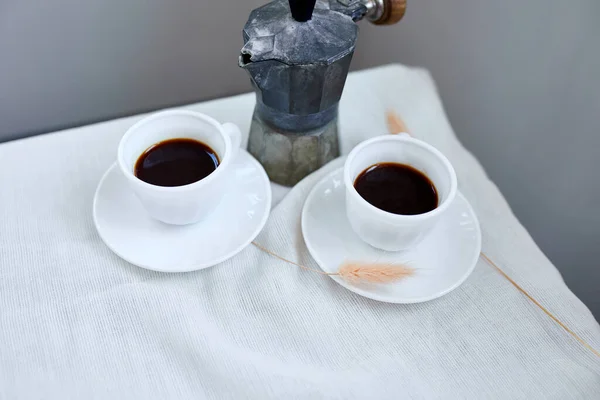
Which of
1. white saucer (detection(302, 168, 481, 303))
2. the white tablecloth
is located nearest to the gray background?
the white tablecloth

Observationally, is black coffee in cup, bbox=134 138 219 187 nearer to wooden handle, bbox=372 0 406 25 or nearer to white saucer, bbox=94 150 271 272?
white saucer, bbox=94 150 271 272

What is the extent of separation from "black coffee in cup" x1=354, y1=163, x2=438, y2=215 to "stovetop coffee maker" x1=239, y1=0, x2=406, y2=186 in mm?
A: 82

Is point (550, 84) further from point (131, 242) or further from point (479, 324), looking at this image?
point (131, 242)

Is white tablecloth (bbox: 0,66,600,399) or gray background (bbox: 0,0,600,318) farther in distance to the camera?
gray background (bbox: 0,0,600,318)

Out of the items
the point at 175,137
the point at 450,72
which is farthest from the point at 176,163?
the point at 450,72

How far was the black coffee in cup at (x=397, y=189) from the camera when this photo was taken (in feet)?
1.86

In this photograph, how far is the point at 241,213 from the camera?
60cm

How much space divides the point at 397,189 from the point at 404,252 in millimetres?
67

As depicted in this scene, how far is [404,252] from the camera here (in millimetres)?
585

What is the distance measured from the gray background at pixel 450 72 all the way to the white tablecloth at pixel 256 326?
7.4 inches

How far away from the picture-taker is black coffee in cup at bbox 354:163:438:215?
567 mm

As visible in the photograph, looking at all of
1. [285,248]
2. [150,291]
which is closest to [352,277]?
[285,248]

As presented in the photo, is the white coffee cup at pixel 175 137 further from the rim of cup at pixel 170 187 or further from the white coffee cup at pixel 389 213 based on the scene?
the white coffee cup at pixel 389 213

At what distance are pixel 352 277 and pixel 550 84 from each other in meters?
0.56
